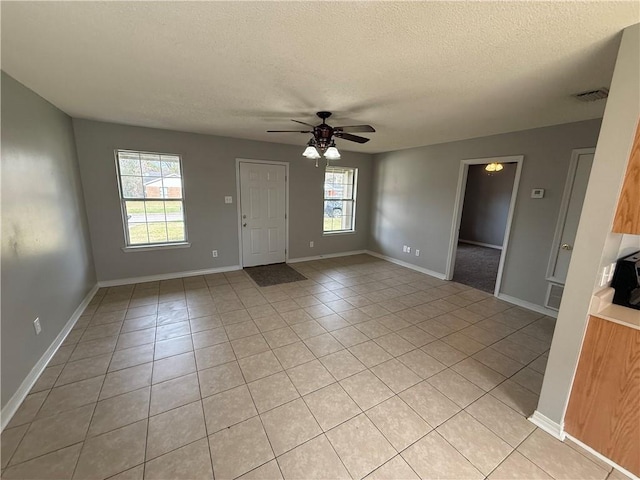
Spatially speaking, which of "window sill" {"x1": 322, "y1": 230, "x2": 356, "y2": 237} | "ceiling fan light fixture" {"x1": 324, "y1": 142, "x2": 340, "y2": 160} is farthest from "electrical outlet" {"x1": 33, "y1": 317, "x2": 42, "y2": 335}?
"window sill" {"x1": 322, "y1": 230, "x2": 356, "y2": 237}

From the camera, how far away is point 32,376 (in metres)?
1.98

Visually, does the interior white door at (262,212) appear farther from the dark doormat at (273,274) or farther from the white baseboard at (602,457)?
the white baseboard at (602,457)

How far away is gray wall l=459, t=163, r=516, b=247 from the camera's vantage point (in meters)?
7.00

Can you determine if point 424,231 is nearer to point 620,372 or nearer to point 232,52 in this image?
point 620,372

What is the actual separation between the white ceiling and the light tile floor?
7.86ft

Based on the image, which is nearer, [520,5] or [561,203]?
[520,5]

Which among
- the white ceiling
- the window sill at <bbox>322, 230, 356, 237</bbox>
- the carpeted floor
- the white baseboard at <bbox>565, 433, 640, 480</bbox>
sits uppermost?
the white ceiling

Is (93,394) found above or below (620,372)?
below

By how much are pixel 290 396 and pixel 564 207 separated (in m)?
3.76

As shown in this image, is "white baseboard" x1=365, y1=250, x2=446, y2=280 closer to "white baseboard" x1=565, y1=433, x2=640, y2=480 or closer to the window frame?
"white baseboard" x1=565, y1=433, x2=640, y2=480

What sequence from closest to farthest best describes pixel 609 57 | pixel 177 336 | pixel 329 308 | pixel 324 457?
pixel 324 457 < pixel 609 57 < pixel 177 336 < pixel 329 308

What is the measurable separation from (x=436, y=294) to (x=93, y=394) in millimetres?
4036

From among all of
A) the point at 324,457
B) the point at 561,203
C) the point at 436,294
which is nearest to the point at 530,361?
the point at 436,294

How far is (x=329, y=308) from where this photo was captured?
3.37 metres
